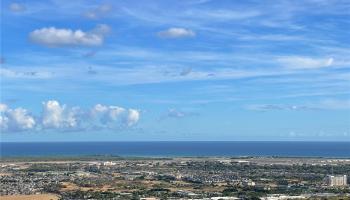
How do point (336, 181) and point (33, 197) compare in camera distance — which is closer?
point (33, 197)

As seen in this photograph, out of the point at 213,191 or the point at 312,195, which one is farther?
the point at 213,191

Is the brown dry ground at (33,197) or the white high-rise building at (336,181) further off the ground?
the white high-rise building at (336,181)

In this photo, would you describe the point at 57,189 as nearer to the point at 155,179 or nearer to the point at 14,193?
the point at 14,193

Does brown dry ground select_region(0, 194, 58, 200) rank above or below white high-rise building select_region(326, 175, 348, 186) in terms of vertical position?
below

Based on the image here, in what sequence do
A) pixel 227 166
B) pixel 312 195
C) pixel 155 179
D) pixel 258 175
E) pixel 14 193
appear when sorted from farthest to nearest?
1. pixel 227 166
2. pixel 258 175
3. pixel 155 179
4. pixel 14 193
5. pixel 312 195

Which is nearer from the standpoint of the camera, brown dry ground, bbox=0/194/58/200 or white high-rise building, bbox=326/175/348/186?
brown dry ground, bbox=0/194/58/200

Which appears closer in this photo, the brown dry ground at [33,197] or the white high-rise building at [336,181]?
the brown dry ground at [33,197]

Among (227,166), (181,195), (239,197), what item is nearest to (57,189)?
(181,195)

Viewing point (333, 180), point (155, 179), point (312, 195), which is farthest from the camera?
point (155, 179)

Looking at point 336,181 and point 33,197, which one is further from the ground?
point 336,181

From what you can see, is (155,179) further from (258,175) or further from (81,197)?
(81,197)
